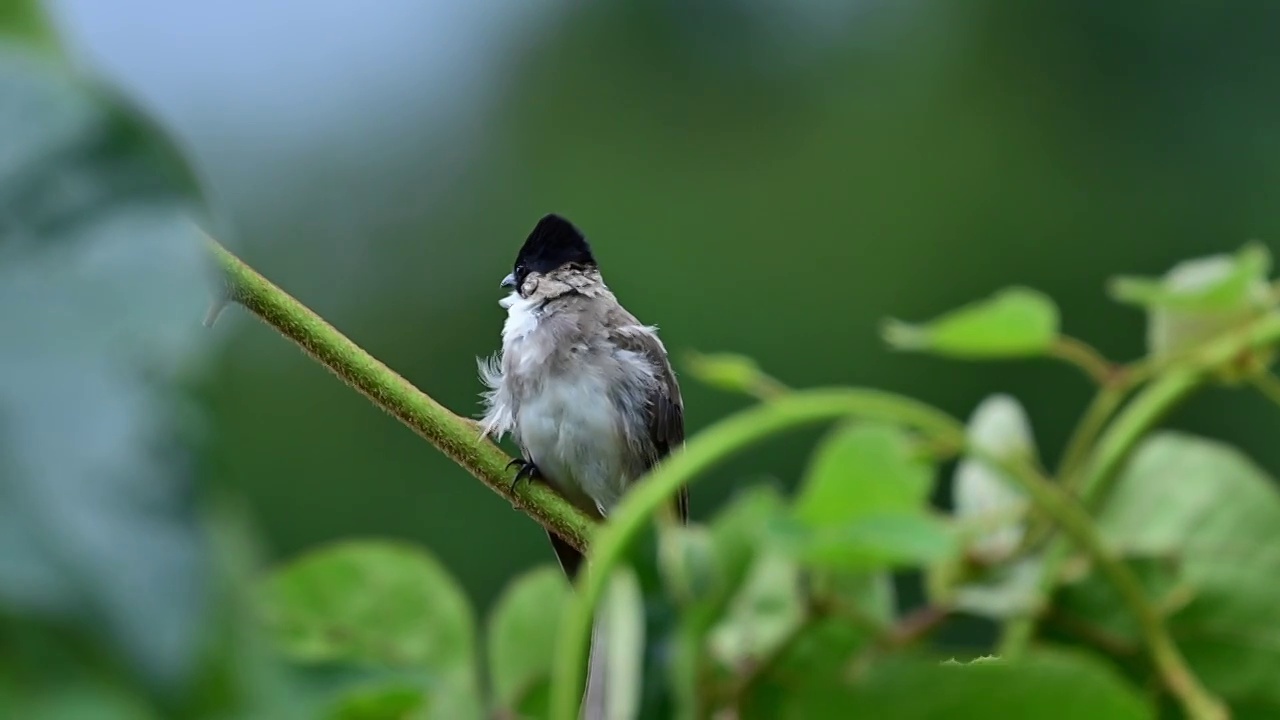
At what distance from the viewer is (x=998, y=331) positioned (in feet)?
0.91

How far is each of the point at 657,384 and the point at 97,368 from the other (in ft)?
4.46

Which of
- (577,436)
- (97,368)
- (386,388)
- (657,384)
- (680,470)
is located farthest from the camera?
(657,384)

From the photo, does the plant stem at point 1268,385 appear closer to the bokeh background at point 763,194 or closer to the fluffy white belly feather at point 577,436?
the fluffy white belly feather at point 577,436

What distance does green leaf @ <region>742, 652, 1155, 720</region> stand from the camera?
21 cm

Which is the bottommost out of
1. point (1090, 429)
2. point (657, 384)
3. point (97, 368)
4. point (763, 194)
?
point (97, 368)

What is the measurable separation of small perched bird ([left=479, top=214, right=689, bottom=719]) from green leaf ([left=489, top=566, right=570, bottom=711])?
0.99 meters

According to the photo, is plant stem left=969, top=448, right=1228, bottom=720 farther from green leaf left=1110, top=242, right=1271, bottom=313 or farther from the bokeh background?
the bokeh background

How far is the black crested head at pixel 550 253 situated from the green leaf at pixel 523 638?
1.08 meters

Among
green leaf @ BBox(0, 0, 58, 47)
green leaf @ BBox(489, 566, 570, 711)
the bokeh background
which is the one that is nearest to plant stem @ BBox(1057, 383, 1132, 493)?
green leaf @ BBox(489, 566, 570, 711)

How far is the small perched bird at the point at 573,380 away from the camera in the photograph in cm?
136

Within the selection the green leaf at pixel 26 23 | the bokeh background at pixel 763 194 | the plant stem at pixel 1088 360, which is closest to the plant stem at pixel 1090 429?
the plant stem at pixel 1088 360

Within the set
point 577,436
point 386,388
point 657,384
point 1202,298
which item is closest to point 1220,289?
point 1202,298

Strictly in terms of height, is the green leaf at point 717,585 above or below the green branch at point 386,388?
below

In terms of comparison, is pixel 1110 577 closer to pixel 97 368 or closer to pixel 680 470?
pixel 680 470
